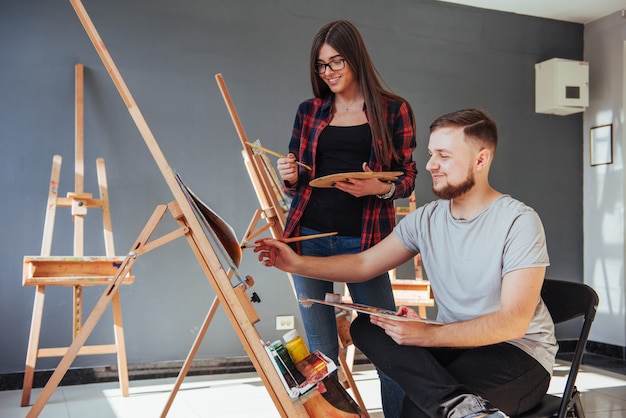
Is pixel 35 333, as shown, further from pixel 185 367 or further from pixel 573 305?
pixel 573 305

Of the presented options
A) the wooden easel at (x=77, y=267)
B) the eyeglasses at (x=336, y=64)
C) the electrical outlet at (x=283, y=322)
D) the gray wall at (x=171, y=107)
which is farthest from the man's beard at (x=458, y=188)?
the electrical outlet at (x=283, y=322)

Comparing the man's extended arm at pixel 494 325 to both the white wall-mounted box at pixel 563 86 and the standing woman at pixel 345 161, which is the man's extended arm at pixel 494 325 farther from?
the white wall-mounted box at pixel 563 86

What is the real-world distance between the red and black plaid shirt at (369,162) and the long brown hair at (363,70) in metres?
0.05

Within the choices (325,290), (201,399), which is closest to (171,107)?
(201,399)

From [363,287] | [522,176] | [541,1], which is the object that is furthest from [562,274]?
[363,287]

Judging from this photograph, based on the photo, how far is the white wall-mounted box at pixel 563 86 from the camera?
4801 millimetres

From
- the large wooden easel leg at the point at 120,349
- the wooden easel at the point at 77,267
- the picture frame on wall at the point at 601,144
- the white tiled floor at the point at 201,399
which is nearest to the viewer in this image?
the white tiled floor at the point at 201,399

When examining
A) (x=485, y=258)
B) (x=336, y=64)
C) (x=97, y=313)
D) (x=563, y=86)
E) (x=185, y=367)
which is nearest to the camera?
(x=485, y=258)

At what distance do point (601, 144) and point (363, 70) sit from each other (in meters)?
3.57

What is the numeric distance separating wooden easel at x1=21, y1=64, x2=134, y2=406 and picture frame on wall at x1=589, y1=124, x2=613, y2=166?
3.68 meters

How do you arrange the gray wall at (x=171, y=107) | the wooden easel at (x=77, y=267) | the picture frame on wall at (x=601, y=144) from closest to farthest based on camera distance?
the wooden easel at (x=77, y=267), the gray wall at (x=171, y=107), the picture frame on wall at (x=601, y=144)

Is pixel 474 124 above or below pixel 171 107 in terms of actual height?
below

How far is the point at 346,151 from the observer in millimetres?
2092

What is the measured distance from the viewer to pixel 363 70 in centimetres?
204
